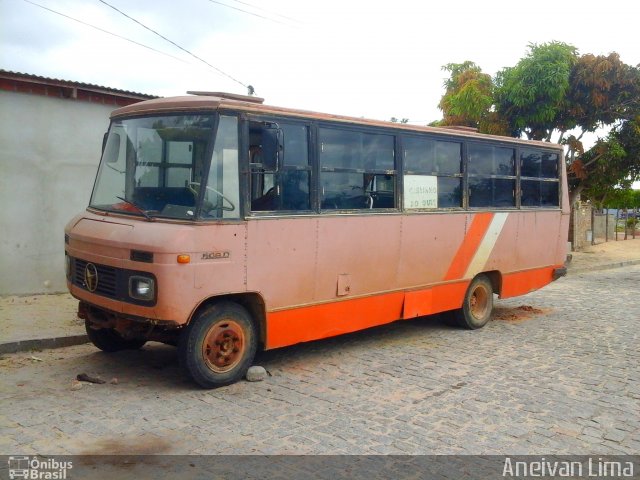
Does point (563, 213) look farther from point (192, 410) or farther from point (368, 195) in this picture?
point (192, 410)

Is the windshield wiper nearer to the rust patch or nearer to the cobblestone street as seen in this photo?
the cobblestone street

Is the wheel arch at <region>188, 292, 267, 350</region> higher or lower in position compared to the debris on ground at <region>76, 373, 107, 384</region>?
higher

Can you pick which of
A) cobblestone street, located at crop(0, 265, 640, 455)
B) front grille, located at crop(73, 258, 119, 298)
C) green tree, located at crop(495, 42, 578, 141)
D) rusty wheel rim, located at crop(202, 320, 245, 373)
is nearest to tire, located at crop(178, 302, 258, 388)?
rusty wheel rim, located at crop(202, 320, 245, 373)

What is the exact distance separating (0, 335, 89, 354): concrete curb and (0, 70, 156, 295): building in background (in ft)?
10.1

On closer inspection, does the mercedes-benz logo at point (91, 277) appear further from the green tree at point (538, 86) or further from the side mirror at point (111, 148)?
the green tree at point (538, 86)

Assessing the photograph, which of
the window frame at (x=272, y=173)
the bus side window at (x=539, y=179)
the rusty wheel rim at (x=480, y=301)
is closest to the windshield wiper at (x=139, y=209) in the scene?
the window frame at (x=272, y=173)

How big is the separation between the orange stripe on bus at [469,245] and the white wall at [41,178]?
21.1 feet

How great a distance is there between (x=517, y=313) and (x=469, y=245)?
7.82 feet

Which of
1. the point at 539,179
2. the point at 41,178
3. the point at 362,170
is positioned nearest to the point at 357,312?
the point at 362,170

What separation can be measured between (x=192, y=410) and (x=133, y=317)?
1.04 m

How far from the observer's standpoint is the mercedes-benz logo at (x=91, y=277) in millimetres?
6070

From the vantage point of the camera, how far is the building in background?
388 inches

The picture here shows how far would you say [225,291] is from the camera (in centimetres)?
591

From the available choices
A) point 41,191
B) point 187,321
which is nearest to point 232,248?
point 187,321
